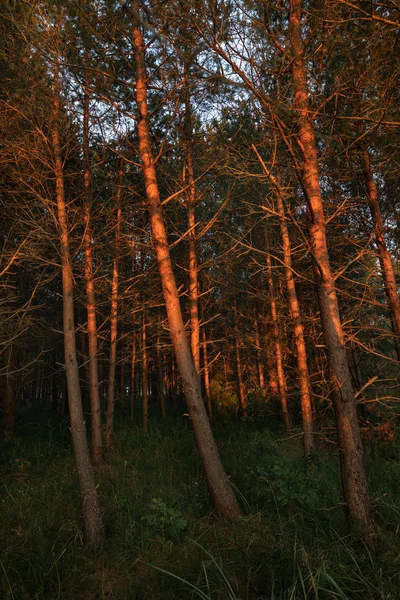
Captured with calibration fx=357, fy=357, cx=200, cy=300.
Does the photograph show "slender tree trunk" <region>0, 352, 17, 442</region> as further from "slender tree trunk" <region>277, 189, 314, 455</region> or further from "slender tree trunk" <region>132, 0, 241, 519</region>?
"slender tree trunk" <region>277, 189, 314, 455</region>

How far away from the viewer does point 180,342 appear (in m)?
6.03

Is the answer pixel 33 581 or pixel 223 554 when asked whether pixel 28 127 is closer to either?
pixel 33 581

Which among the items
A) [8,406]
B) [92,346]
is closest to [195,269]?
[92,346]

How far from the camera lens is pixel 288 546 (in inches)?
142

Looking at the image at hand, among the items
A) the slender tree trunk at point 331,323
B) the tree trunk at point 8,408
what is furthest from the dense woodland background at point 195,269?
the tree trunk at point 8,408

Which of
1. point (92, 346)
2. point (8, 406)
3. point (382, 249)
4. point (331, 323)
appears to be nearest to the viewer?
point (331, 323)

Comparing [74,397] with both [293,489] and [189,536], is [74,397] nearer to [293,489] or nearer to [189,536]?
[189,536]

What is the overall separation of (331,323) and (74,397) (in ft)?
14.6

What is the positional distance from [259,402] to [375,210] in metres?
9.72

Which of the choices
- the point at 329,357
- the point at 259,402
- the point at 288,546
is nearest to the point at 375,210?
the point at 329,357

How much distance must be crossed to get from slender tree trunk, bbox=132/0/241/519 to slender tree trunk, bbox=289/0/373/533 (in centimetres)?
224

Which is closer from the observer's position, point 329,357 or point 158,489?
point 329,357

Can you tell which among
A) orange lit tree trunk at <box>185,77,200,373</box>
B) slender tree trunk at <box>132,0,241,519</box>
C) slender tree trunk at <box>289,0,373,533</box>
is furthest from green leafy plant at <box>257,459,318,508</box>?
orange lit tree trunk at <box>185,77,200,373</box>

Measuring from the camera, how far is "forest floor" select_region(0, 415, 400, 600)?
317 centimetres
